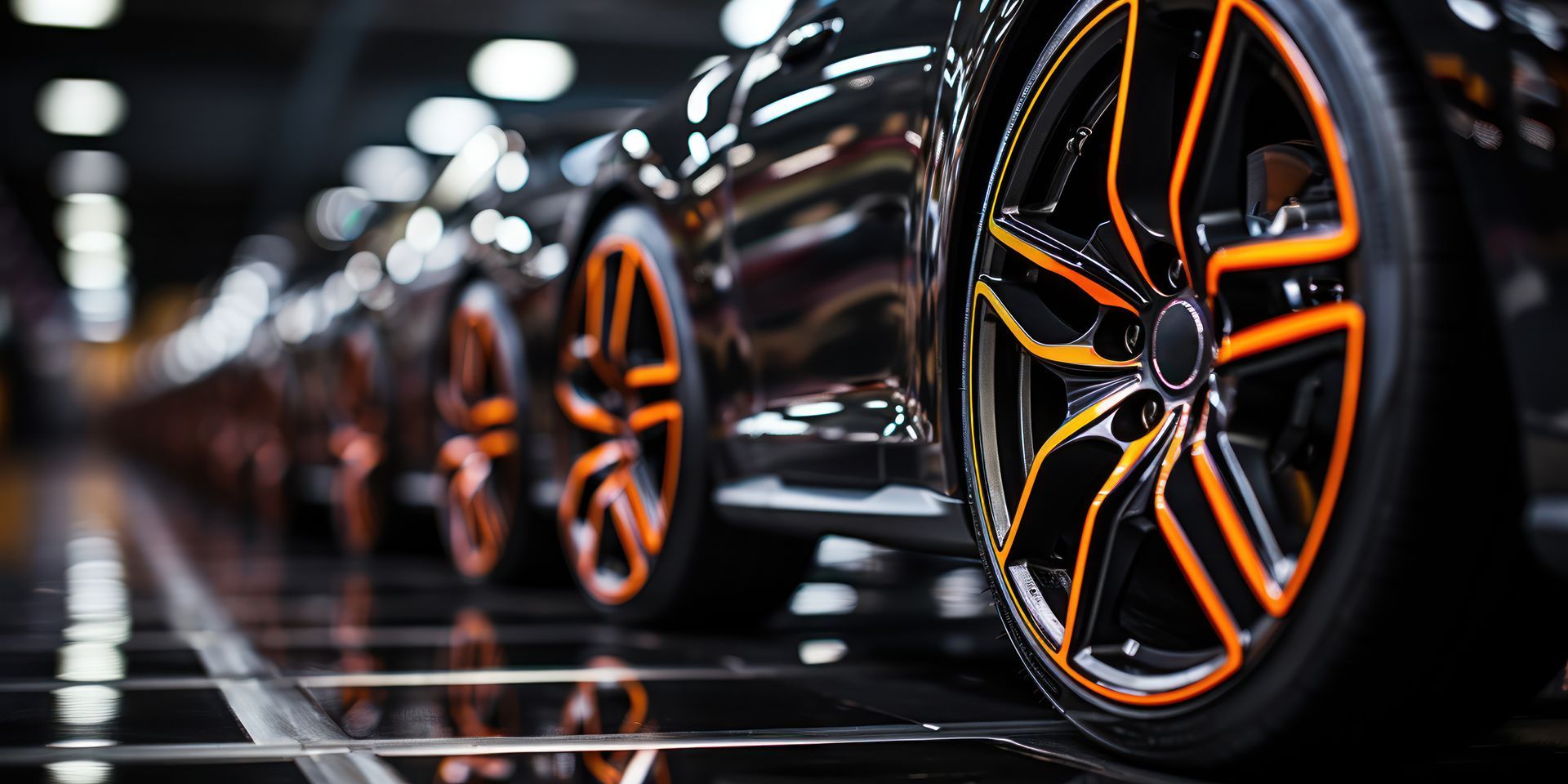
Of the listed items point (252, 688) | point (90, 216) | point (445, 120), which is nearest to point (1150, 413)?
point (252, 688)

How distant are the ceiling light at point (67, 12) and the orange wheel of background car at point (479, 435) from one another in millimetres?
14453

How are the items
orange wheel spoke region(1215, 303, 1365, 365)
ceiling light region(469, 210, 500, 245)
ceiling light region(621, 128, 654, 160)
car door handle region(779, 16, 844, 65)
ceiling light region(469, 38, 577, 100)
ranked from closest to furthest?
orange wheel spoke region(1215, 303, 1365, 365) → car door handle region(779, 16, 844, 65) → ceiling light region(621, 128, 654, 160) → ceiling light region(469, 210, 500, 245) → ceiling light region(469, 38, 577, 100)

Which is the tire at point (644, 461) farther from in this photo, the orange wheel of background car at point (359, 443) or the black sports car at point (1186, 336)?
the orange wheel of background car at point (359, 443)

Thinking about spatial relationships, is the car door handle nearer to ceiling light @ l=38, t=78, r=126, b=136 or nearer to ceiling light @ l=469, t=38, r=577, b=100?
ceiling light @ l=469, t=38, r=577, b=100

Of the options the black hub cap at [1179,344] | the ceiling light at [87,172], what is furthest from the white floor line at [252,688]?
the ceiling light at [87,172]

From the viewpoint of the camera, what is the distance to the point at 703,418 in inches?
Result: 117

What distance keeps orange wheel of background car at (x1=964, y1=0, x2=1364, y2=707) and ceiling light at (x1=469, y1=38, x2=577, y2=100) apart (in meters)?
15.7

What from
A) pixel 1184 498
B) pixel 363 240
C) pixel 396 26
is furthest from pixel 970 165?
pixel 396 26

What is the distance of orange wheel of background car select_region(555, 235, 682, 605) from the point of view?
3.12 metres

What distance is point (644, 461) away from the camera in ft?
10.7

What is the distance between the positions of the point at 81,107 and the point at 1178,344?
23.2 meters

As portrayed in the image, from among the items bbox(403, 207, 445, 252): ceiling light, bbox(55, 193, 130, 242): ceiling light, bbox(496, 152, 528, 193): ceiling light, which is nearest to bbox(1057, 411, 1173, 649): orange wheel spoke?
bbox(496, 152, 528, 193): ceiling light

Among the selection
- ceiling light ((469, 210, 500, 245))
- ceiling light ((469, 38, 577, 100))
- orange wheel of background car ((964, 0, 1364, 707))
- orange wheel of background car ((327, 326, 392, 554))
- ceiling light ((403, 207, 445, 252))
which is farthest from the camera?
ceiling light ((469, 38, 577, 100))

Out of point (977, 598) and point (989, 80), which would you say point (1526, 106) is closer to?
point (989, 80)
